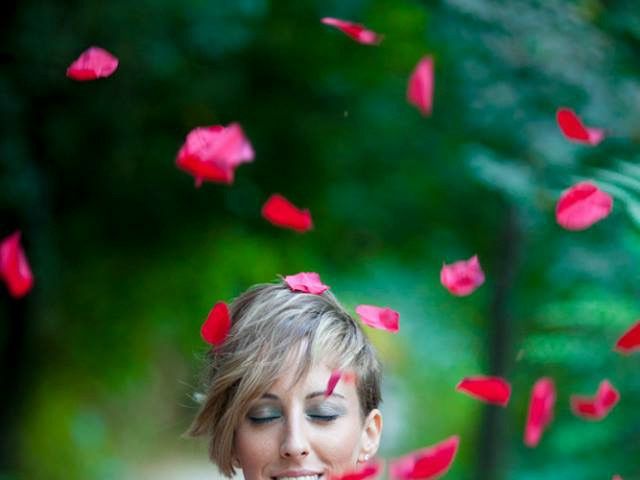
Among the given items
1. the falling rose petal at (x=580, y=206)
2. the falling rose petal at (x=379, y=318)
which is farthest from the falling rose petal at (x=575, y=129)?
the falling rose petal at (x=379, y=318)

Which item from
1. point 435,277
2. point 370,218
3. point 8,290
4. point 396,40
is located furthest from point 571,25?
point 8,290

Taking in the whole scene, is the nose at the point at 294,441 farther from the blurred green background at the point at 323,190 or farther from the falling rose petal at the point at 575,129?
the blurred green background at the point at 323,190

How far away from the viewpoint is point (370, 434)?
2.96 meters

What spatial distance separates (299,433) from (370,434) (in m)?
0.28

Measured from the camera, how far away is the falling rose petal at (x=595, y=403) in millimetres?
3935

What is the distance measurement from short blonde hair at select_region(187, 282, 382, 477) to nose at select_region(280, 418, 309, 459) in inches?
4.1

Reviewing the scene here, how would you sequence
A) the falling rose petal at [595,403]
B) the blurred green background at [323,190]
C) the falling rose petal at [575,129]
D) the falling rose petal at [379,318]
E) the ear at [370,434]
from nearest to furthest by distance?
1. the ear at [370,434]
2. the falling rose petal at [379,318]
3. the falling rose petal at [595,403]
4. the falling rose petal at [575,129]
5. the blurred green background at [323,190]

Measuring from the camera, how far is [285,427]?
2750 mm

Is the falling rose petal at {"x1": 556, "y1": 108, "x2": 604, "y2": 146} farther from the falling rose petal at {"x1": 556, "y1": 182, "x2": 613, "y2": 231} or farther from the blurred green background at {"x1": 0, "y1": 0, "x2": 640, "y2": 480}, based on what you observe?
the falling rose petal at {"x1": 556, "y1": 182, "x2": 613, "y2": 231}

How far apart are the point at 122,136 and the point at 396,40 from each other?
1.55 m

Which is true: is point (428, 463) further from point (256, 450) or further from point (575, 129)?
point (575, 129)

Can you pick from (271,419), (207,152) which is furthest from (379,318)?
(207,152)

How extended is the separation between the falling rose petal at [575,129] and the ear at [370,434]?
2039mm

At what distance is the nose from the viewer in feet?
8.89
